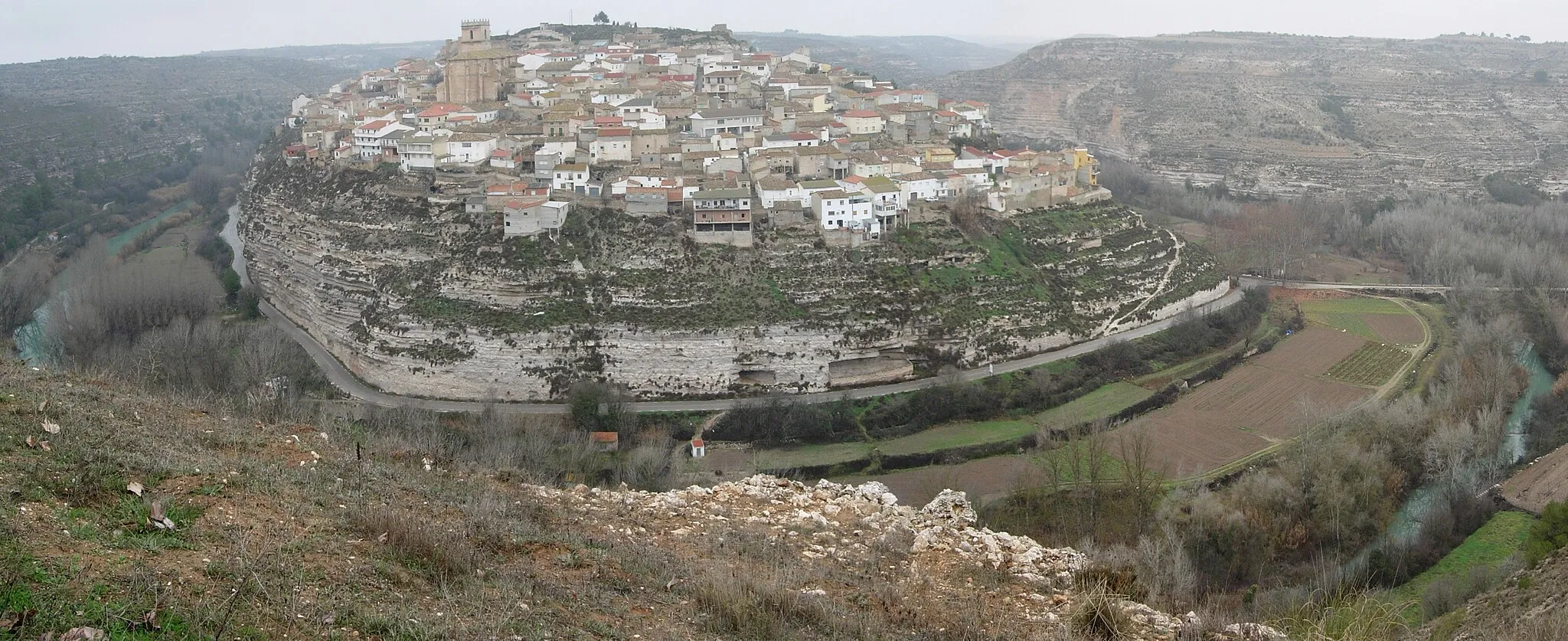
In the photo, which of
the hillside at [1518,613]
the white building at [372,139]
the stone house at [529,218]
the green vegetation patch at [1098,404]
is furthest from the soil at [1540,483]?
the white building at [372,139]

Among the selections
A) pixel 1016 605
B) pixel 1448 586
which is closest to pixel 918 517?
pixel 1016 605

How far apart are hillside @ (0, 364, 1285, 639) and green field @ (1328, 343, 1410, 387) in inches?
785

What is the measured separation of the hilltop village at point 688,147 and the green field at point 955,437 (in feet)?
23.8

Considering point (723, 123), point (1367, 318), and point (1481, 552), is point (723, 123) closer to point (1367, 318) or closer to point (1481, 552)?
point (1367, 318)

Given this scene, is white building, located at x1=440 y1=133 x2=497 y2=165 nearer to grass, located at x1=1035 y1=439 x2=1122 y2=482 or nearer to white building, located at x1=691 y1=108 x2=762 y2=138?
white building, located at x1=691 y1=108 x2=762 y2=138

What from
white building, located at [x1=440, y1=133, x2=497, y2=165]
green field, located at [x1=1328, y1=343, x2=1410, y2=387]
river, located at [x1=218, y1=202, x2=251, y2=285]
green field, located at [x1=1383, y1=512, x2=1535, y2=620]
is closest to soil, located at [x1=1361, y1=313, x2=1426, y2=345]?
green field, located at [x1=1328, y1=343, x2=1410, y2=387]

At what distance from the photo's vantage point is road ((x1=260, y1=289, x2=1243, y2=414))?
26172 mm

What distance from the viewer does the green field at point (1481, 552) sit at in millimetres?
17341

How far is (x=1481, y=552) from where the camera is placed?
742 inches

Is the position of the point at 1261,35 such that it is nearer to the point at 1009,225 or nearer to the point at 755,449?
the point at 1009,225

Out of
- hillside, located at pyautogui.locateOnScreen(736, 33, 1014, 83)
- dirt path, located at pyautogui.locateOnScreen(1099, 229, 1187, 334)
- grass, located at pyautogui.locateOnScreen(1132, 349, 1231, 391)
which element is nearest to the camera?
grass, located at pyautogui.locateOnScreen(1132, 349, 1231, 391)

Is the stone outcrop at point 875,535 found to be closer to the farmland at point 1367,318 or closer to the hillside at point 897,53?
the farmland at point 1367,318

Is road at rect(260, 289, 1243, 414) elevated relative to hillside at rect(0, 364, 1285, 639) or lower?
lower

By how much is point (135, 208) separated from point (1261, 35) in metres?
76.6
